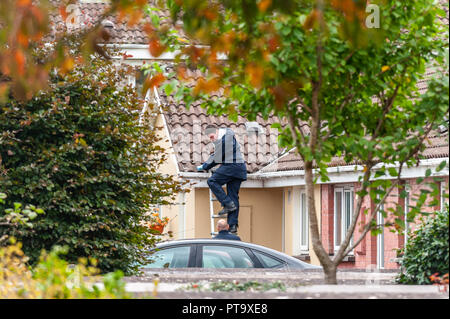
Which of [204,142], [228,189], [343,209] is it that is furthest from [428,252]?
[204,142]

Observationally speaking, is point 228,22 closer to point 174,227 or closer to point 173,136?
point 173,136

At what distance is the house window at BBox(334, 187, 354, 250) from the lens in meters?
16.4

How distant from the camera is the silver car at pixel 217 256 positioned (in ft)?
38.7

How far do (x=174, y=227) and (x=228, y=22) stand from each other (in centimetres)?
1352

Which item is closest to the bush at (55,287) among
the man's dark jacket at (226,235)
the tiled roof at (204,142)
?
the man's dark jacket at (226,235)

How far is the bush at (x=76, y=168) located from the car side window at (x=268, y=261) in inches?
92.3

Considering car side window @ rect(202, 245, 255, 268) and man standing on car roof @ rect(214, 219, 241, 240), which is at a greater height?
man standing on car roof @ rect(214, 219, 241, 240)

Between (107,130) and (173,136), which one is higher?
(173,136)

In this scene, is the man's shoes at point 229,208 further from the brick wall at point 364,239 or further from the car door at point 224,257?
the car door at point 224,257

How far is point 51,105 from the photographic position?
Answer: 30.4ft

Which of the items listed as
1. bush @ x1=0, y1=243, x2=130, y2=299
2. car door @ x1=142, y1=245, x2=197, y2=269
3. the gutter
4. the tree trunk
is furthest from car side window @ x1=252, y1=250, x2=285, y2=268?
bush @ x1=0, y1=243, x2=130, y2=299

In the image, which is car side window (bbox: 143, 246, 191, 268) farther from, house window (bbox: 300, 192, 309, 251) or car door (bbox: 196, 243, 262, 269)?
house window (bbox: 300, 192, 309, 251)
